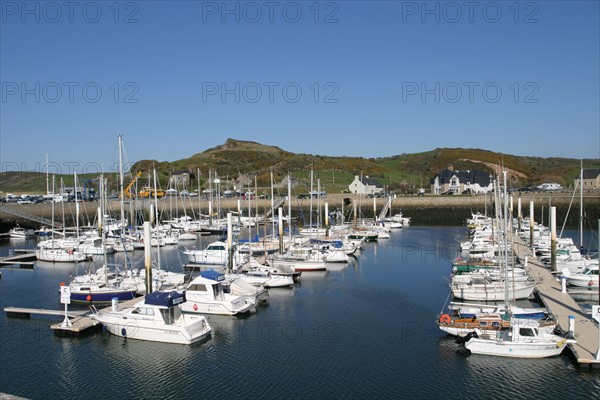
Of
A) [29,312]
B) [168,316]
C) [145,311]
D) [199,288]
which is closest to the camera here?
[168,316]

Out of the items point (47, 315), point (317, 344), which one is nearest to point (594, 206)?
point (317, 344)

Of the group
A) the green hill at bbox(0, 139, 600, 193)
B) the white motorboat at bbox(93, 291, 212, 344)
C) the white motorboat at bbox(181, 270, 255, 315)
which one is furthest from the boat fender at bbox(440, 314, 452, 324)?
the green hill at bbox(0, 139, 600, 193)

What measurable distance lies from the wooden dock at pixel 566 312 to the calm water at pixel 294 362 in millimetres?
668

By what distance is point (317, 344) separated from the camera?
25891 millimetres

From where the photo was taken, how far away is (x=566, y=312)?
91.2ft

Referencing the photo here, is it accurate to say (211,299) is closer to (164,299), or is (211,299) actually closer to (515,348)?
(164,299)

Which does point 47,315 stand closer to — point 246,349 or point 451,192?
point 246,349

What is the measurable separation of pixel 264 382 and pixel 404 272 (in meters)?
25.4

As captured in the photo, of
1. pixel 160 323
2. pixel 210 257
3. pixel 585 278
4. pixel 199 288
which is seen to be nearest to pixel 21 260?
pixel 210 257

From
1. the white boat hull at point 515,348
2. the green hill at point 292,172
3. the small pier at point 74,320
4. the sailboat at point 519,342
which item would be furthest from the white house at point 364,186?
the white boat hull at point 515,348

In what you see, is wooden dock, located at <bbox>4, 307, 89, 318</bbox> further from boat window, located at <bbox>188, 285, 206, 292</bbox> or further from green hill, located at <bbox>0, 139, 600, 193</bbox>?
green hill, located at <bbox>0, 139, 600, 193</bbox>

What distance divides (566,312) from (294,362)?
1426 cm

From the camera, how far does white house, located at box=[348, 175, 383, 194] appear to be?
12938 centimetres

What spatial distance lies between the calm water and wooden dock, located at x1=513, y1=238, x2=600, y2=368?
0.67 metres
